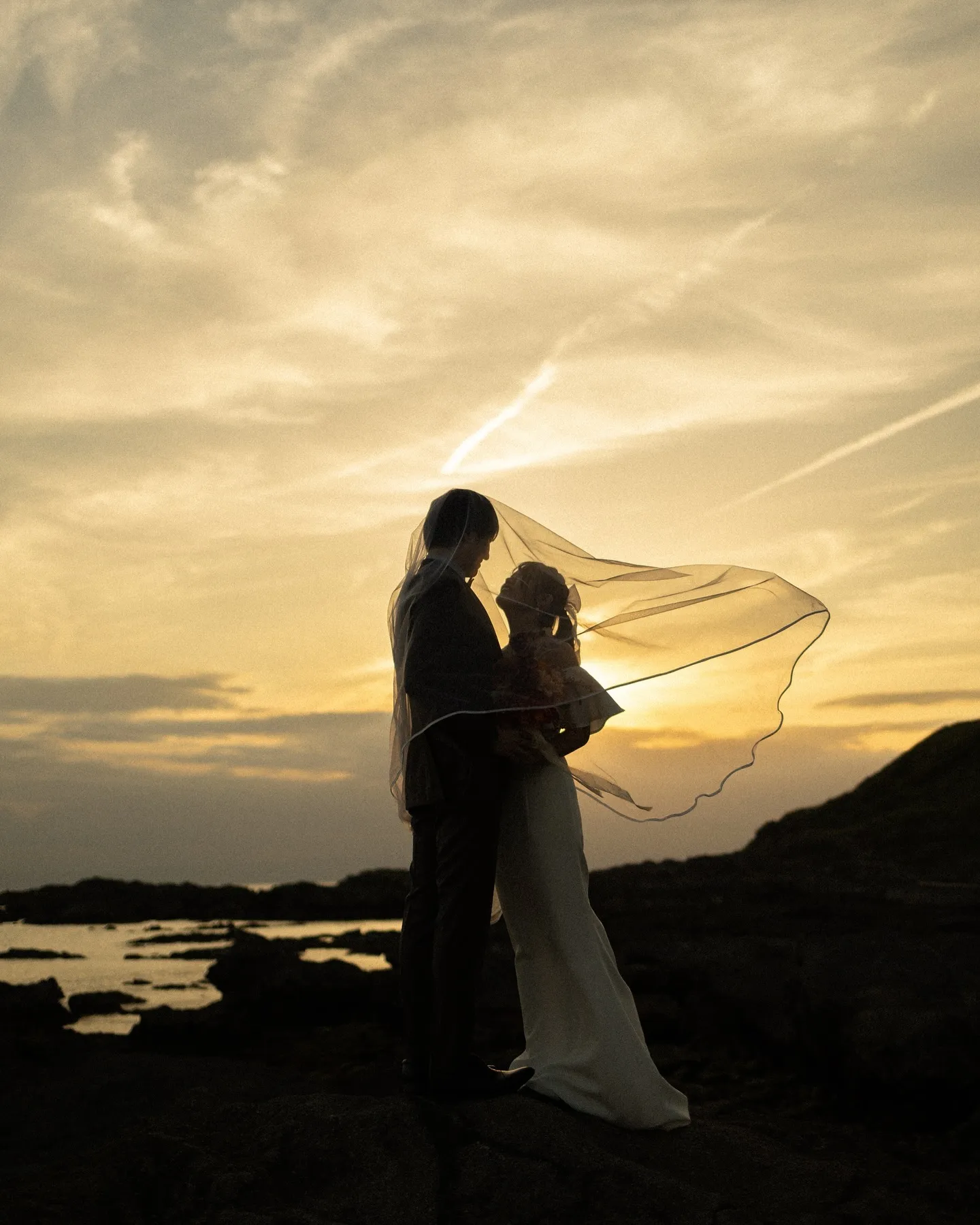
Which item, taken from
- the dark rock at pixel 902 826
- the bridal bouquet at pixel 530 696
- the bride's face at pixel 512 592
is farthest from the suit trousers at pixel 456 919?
the dark rock at pixel 902 826

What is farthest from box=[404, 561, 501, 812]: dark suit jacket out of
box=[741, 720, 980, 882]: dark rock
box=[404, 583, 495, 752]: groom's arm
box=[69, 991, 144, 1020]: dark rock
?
box=[741, 720, 980, 882]: dark rock

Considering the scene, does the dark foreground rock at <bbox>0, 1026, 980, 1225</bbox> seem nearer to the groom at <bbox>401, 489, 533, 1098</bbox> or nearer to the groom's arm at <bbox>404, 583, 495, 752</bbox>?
the groom at <bbox>401, 489, 533, 1098</bbox>

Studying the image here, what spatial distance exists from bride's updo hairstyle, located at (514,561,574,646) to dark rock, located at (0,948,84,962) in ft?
79.2

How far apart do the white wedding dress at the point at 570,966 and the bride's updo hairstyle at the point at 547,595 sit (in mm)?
319

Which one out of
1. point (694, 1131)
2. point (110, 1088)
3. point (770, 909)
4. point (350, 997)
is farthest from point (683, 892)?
point (694, 1131)

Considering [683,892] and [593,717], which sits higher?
[593,717]

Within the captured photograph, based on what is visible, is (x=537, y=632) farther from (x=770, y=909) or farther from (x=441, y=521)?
(x=770, y=909)

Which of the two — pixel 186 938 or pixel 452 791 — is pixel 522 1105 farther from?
pixel 186 938

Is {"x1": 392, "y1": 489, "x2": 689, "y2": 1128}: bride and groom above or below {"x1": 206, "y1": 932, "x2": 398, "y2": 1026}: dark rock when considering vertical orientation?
above

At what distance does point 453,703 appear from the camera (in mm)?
5438

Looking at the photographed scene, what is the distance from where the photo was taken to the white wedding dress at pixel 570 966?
578 centimetres

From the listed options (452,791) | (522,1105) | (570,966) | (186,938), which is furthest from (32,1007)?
(186,938)

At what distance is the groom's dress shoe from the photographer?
5613mm

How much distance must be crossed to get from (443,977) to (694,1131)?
191 centimetres
